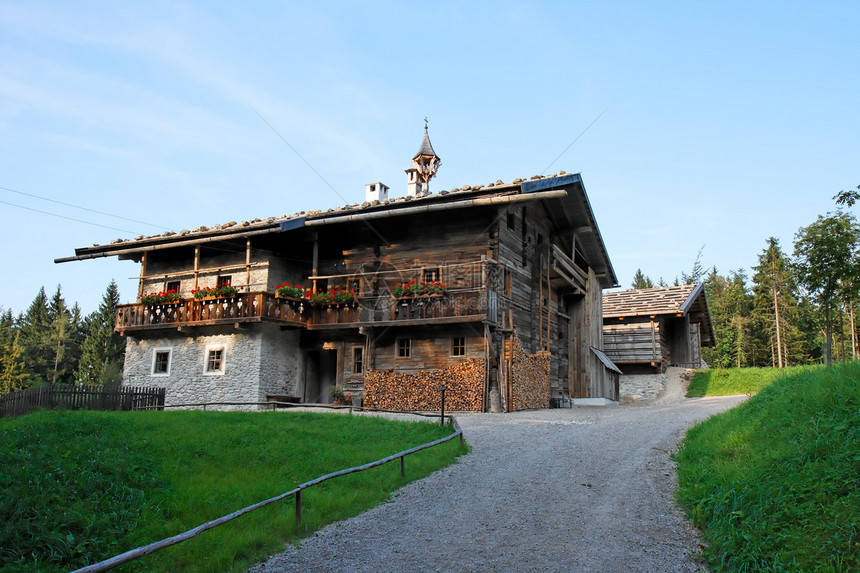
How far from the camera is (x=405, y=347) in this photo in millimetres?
21688

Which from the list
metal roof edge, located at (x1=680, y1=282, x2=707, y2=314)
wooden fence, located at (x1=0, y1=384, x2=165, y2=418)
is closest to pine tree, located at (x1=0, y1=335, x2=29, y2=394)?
wooden fence, located at (x1=0, y1=384, x2=165, y2=418)

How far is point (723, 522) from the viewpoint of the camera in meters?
6.77

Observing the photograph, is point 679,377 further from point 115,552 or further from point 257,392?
point 115,552

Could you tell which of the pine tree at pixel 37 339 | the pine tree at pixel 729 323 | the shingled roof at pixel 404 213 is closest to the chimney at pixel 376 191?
the shingled roof at pixel 404 213

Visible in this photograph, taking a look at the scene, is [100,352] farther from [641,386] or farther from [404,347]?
[641,386]

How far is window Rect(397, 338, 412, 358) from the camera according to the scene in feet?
70.8

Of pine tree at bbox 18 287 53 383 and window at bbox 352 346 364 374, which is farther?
pine tree at bbox 18 287 53 383

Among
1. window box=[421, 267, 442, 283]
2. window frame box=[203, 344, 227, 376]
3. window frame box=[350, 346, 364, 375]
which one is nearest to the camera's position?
window box=[421, 267, 442, 283]

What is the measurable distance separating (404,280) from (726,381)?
18024 mm

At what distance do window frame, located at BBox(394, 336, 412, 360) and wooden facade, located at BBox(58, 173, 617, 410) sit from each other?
4cm

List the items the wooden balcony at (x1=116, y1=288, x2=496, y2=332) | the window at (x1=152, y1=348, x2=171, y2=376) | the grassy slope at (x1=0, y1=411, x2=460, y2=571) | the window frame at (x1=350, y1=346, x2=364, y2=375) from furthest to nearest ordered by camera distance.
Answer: the window at (x1=152, y1=348, x2=171, y2=376) < the window frame at (x1=350, y1=346, x2=364, y2=375) < the wooden balcony at (x1=116, y1=288, x2=496, y2=332) < the grassy slope at (x1=0, y1=411, x2=460, y2=571)

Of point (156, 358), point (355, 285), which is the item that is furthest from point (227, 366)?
point (355, 285)

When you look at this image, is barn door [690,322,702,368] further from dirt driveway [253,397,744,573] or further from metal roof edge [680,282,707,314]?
dirt driveway [253,397,744,573]

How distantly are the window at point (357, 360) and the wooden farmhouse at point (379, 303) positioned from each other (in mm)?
48
